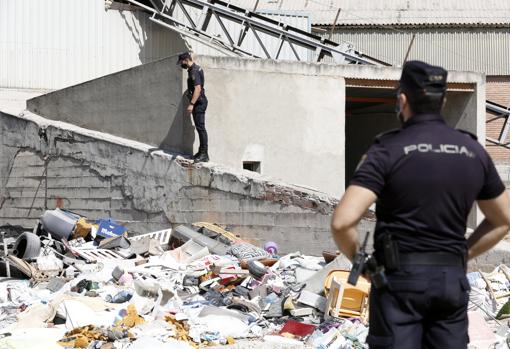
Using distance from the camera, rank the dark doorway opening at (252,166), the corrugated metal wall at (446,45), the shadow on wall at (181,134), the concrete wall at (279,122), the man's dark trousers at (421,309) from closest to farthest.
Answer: the man's dark trousers at (421,309) < the shadow on wall at (181,134) < the concrete wall at (279,122) < the dark doorway opening at (252,166) < the corrugated metal wall at (446,45)

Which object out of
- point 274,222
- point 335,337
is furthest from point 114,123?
point 335,337

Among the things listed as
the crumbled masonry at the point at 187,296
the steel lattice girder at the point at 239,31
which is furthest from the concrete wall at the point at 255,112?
the steel lattice girder at the point at 239,31

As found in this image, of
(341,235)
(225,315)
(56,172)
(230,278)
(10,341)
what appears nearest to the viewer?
(341,235)

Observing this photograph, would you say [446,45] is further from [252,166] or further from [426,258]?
[426,258]

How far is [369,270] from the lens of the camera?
3.66 m

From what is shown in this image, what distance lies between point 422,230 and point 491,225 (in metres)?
0.49

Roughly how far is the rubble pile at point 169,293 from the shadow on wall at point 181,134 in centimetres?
149

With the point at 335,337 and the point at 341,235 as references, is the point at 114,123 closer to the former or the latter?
the point at 335,337

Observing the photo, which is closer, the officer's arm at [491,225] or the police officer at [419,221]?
the police officer at [419,221]

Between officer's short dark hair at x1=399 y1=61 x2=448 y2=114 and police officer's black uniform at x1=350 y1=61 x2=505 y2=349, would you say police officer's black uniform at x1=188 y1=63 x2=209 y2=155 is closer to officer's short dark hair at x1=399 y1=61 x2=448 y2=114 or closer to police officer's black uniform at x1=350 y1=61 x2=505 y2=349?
officer's short dark hair at x1=399 y1=61 x2=448 y2=114

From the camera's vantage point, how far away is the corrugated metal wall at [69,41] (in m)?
17.4

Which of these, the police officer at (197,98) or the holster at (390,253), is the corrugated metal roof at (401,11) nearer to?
the police officer at (197,98)

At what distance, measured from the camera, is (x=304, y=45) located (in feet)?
55.2

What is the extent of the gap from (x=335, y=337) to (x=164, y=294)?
2.11 metres
